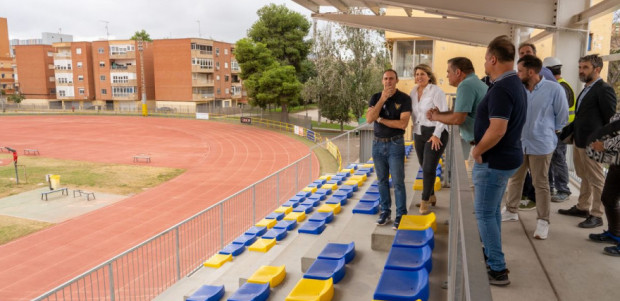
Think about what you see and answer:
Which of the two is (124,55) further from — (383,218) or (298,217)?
(383,218)

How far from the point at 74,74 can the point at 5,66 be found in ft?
65.5

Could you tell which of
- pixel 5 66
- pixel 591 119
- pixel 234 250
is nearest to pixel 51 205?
pixel 234 250

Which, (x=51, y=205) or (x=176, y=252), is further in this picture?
(x=51, y=205)

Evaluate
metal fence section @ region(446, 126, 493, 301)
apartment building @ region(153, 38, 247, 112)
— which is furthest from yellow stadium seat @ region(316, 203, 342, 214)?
apartment building @ region(153, 38, 247, 112)

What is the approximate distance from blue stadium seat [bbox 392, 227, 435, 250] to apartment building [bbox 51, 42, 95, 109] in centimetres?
7032

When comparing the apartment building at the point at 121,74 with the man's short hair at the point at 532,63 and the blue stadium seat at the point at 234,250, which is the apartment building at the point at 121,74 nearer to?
the blue stadium seat at the point at 234,250

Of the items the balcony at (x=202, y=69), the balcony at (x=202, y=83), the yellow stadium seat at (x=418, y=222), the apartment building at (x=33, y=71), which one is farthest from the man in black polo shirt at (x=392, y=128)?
the apartment building at (x=33, y=71)

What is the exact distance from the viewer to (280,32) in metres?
47.5

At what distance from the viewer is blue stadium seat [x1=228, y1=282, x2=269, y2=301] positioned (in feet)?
14.7

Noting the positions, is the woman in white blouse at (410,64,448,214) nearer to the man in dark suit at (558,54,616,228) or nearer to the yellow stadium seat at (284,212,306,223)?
the man in dark suit at (558,54,616,228)

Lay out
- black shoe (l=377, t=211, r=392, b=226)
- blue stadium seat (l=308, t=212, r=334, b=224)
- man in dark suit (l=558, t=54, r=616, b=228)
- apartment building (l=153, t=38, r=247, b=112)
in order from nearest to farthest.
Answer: man in dark suit (l=558, t=54, r=616, b=228)
black shoe (l=377, t=211, r=392, b=226)
blue stadium seat (l=308, t=212, r=334, b=224)
apartment building (l=153, t=38, r=247, b=112)

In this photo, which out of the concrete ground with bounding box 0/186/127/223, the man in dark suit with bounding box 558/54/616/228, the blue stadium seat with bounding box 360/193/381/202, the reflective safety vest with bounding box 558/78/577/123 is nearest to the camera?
the man in dark suit with bounding box 558/54/616/228

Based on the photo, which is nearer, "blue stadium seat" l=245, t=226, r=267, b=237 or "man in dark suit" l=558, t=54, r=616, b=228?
"man in dark suit" l=558, t=54, r=616, b=228

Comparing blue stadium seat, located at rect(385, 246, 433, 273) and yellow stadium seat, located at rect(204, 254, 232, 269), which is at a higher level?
blue stadium seat, located at rect(385, 246, 433, 273)
